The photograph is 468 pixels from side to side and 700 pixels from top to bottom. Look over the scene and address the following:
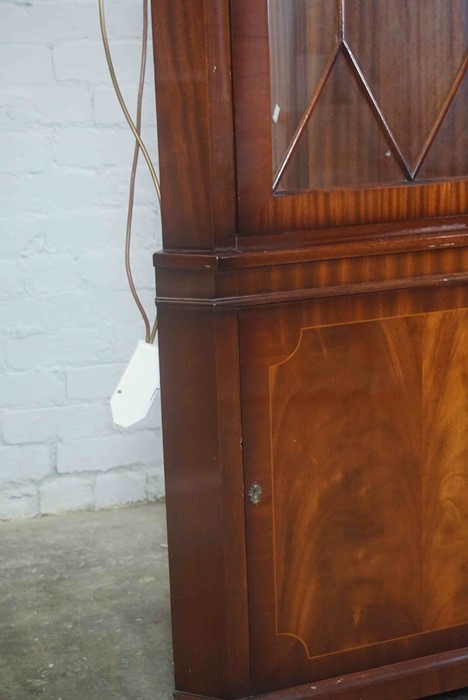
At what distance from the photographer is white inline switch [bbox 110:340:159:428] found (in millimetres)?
1431

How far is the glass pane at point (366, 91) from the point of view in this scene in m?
1.29

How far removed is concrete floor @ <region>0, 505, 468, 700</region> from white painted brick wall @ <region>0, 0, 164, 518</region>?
0.41 feet

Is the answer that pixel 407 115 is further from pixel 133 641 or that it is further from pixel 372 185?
pixel 133 641

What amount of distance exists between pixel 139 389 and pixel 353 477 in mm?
320

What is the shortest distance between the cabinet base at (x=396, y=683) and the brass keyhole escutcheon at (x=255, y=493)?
274 mm

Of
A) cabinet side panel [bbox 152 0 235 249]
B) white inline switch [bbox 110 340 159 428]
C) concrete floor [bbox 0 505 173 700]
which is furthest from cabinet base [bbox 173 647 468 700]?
cabinet side panel [bbox 152 0 235 249]

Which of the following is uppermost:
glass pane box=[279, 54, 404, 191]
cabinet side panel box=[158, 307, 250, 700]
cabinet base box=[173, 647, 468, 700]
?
glass pane box=[279, 54, 404, 191]

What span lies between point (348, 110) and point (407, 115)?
85 mm

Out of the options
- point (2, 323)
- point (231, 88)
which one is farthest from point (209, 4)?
point (2, 323)

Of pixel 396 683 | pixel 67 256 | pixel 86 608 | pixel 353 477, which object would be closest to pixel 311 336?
pixel 353 477

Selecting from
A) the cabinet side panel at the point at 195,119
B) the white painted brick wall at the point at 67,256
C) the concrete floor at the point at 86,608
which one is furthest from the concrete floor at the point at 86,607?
the cabinet side panel at the point at 195,119

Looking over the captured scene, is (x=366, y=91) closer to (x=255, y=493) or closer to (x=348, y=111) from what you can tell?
(x=348, y=111)

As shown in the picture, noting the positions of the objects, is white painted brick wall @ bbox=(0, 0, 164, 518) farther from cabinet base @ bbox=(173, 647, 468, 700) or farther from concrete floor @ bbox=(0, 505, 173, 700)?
cabinet base @ bbox=(173, 647, 468, 700)

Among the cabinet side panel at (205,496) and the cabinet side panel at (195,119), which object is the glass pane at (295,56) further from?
the cabinet side panel at (205,496)
